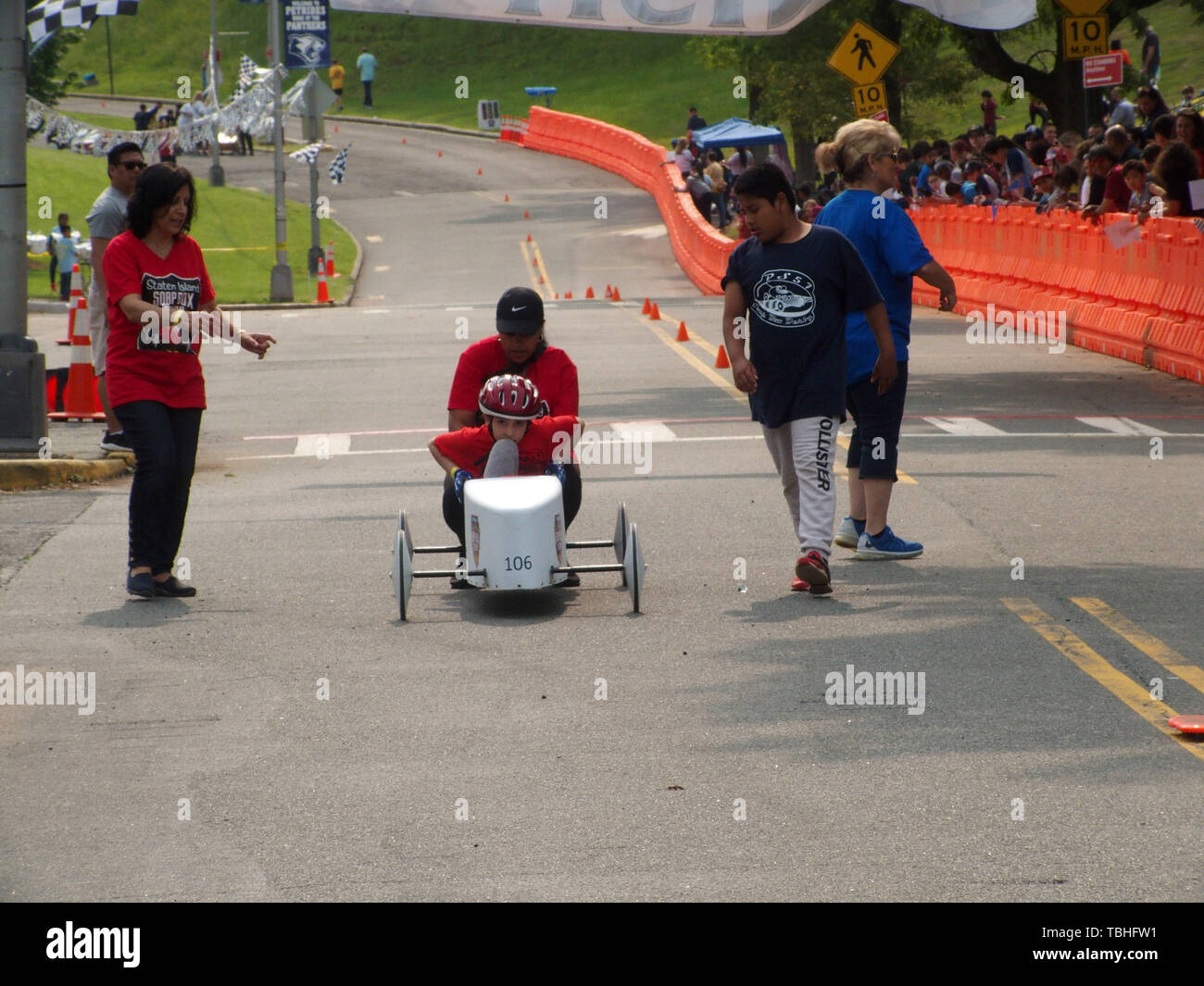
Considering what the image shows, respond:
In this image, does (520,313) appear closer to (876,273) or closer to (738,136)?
(876,273)

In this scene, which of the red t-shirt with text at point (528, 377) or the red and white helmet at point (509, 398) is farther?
the red t-shirt with text at point (528, 377)

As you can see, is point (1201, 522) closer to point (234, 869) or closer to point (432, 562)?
point (432, 562)

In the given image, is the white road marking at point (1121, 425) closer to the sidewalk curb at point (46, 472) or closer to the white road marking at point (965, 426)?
the white road marking at point (965, 426)

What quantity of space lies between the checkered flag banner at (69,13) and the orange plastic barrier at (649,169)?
13208 mm

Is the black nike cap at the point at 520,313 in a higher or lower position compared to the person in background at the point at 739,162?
lower

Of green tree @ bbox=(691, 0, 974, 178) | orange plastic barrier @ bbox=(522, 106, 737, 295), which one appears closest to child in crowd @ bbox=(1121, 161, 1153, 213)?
orange plastic barrier @ bbox=(522, 106, 737, 295)

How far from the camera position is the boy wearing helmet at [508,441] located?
865cm

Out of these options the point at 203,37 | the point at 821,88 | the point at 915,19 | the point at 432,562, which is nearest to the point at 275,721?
the point at 432,562

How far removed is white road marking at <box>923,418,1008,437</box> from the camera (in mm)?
14539

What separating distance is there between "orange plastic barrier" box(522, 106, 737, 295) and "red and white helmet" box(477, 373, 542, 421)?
23.1 meters

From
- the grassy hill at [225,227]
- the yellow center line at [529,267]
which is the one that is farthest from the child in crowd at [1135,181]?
the grassy hill at [225,227]

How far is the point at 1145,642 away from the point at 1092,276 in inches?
575

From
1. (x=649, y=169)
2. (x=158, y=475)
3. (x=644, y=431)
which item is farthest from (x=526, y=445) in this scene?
(x=649, y=169)

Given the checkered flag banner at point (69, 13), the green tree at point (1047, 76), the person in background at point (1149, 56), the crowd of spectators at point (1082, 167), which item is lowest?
the crowd of spectators at point (1082, 167)
